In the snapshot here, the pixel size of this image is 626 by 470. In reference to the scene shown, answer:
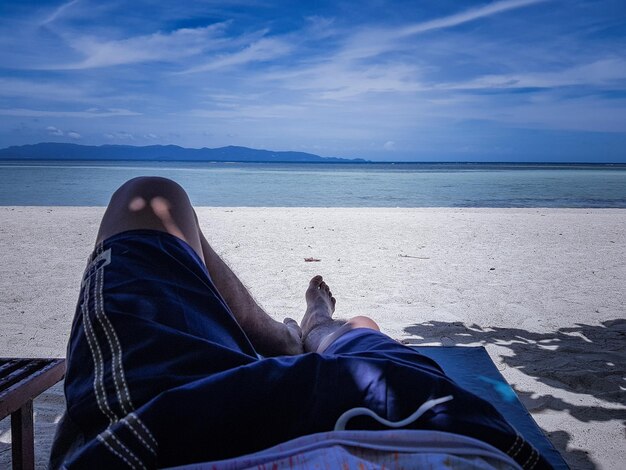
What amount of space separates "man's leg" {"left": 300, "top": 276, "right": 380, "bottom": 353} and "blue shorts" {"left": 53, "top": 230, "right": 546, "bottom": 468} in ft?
1.78

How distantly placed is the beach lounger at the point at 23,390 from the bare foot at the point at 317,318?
1.02m

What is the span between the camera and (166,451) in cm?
98

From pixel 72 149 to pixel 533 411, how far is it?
164 meters

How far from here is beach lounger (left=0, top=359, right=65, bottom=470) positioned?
1.52 metres

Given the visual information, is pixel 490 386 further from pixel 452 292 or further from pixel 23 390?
pixel 452 292

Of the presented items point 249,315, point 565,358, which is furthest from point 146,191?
point 565,358

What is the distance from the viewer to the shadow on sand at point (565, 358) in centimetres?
291

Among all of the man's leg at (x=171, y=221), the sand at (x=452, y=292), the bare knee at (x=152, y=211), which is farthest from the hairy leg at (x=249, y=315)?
the sand at (x=452, y=292)

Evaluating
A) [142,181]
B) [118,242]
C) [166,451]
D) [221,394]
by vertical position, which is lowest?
[166,451]

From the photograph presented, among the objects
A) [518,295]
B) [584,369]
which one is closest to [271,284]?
[518,295]

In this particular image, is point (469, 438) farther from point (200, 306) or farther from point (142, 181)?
point (142, 181)

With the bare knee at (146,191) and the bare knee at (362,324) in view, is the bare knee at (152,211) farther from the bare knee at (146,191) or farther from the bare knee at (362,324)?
the bare knee at (362,324)

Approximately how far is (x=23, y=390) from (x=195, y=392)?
2.85 feet

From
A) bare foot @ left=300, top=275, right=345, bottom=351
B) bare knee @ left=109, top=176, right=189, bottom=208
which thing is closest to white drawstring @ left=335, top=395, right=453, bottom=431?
bare knee @ left=109, top=176, right=189, bottom=208
